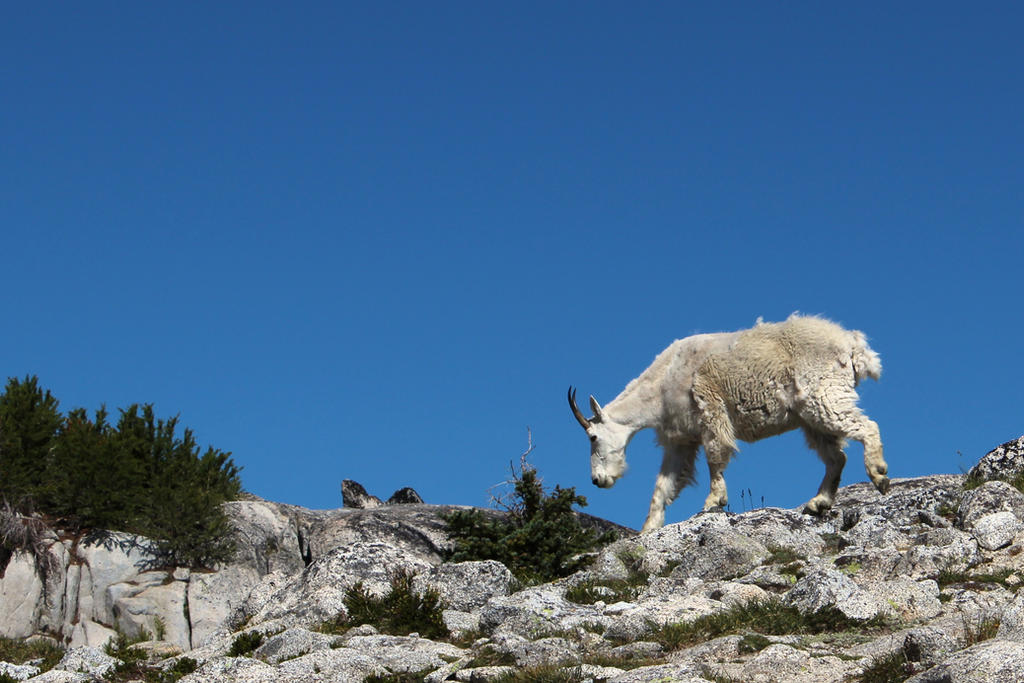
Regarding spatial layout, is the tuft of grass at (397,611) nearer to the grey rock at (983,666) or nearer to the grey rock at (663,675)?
the grey rock at (663,675)

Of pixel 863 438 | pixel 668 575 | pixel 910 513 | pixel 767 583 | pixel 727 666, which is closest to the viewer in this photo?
pixel 727 666

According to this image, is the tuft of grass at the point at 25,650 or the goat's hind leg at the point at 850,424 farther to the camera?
the goat's hind leg at the point at 850,424

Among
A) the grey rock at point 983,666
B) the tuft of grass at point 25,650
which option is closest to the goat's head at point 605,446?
the tuft of grass at point 25,650

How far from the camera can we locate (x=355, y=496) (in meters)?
24.1

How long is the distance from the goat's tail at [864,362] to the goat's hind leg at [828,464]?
1.02 m

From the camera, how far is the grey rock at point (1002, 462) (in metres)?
15.2

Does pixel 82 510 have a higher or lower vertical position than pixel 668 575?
higher

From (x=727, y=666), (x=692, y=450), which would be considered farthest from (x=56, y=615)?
(x=727, y=666)

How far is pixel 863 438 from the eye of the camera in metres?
16.5

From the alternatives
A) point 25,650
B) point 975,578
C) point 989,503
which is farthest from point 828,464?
point 25,650

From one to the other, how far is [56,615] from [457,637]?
34.5 feet

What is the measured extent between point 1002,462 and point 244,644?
9921 millimetres

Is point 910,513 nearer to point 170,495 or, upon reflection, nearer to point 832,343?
point 832,343

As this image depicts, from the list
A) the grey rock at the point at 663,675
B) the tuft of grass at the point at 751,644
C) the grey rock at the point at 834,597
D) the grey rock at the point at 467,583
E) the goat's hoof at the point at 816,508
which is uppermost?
the goat's hoof at the point at 816,508
